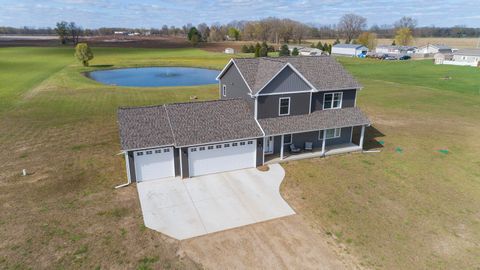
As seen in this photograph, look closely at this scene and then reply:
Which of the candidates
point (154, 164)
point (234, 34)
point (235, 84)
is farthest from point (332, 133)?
point (234, 34)

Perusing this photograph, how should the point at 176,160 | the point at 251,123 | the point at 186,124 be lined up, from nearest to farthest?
the point at 176,160 → the point at 186,124 → the point at 251,123

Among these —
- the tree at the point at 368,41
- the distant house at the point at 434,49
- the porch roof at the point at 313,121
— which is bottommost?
the porch roof at the point at 313,121

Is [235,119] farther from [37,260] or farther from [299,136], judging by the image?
[37,260]

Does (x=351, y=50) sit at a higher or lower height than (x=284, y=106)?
higher

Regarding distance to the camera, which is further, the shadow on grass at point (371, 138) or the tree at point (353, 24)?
the tree at point (353, 24)

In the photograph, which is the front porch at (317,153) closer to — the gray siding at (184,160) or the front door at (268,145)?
the front door at (268,145)

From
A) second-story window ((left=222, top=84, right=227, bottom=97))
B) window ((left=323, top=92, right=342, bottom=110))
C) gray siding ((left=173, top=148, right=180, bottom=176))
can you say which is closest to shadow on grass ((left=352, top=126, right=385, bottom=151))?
Answer: window ((left=323, top=92, right=342, bottom=110))

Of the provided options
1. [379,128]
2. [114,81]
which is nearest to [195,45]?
[114,81]

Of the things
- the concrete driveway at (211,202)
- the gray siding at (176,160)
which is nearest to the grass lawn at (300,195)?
the concrete driveway at (211,202)

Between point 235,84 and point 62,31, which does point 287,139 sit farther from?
point 62,31
